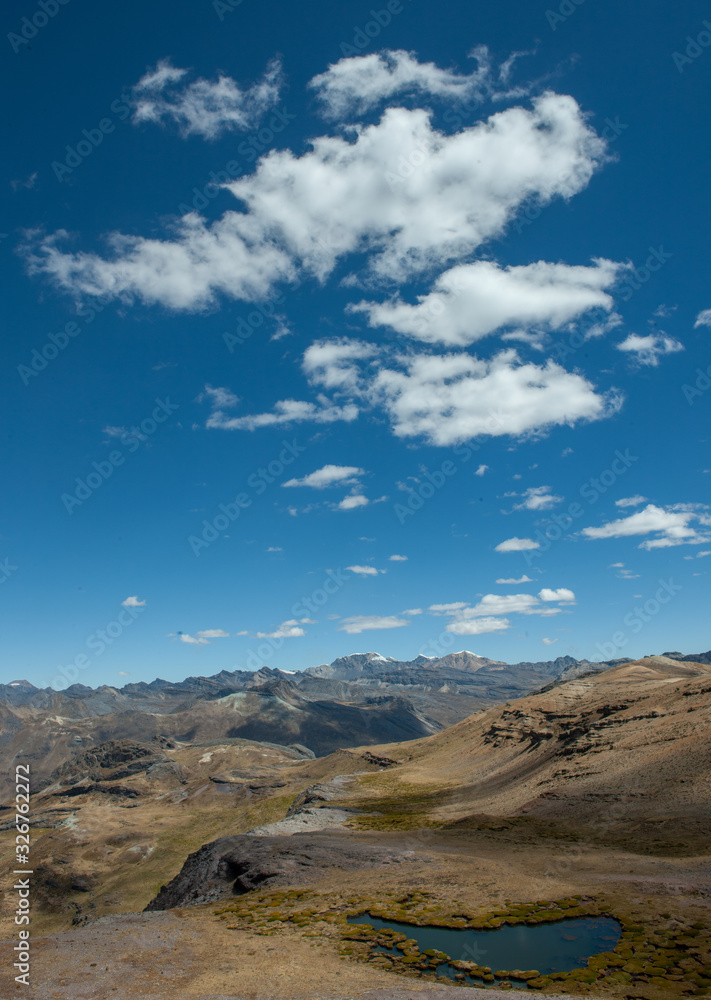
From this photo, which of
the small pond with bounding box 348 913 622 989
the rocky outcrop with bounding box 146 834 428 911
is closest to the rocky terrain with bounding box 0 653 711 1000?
the rocky outcrop with bounding box 146 834 428 911

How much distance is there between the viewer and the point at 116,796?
173m

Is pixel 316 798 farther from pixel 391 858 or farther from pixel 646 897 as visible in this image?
pixel 646 897

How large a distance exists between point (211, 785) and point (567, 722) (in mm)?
116162

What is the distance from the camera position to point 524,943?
24375 millimetres

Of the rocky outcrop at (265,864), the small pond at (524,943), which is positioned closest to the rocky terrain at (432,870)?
the rocky outcrop at (265,864)

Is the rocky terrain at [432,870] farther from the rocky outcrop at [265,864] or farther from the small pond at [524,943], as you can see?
the small pond at [524,943]

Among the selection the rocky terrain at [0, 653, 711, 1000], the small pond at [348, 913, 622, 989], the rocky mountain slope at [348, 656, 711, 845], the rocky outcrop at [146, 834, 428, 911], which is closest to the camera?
the rocky terrain at [0, 653, 711, 1000]

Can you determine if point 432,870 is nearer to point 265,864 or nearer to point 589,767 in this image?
point 265,864

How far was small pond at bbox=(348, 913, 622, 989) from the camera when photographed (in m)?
22.5

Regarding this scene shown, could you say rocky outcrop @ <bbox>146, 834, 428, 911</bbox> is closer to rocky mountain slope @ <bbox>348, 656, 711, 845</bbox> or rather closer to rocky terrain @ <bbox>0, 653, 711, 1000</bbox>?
rocky terrain @ <bbox>0, 653, 711, 1000</bbox>

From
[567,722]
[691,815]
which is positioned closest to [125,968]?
[691,815]

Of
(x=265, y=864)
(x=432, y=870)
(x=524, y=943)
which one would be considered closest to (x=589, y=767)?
(x=432, y=870)

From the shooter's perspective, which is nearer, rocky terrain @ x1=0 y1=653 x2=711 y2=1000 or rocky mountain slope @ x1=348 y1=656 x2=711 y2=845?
rocky terrain @ x1=0 y1=653 x2=711 y2=1000

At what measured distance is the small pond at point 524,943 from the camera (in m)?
22.5
